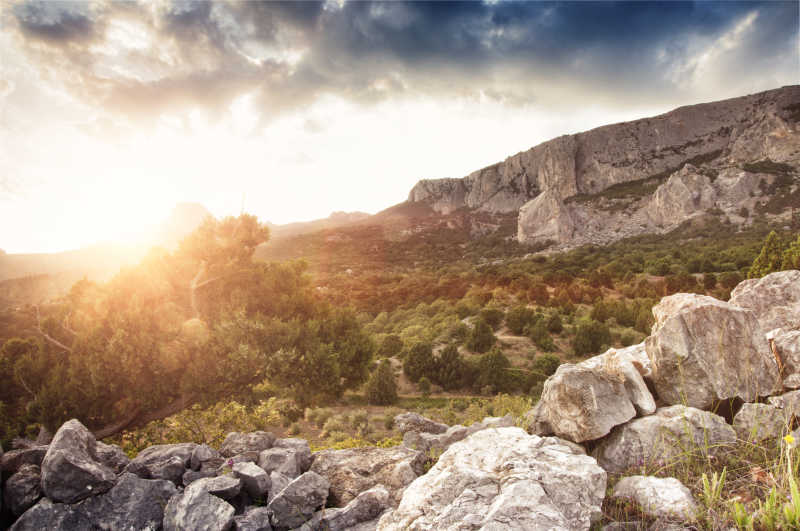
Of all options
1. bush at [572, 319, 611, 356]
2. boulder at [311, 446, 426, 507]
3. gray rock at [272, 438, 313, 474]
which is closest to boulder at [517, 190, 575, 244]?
bush at [572, 319, 611, 356]

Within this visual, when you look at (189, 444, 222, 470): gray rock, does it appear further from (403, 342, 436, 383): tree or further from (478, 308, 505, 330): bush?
(478, 308, 505, 330): bush

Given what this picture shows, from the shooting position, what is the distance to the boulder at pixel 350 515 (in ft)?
9.89

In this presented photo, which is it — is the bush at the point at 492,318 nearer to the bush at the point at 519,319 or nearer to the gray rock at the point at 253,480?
the bush at the point at 519,319

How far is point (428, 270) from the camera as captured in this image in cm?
5472

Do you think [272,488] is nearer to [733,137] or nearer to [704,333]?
[704,333]

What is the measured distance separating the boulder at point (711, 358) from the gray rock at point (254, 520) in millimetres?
4170

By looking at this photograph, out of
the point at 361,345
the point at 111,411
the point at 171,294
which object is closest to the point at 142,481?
the point at 111,411

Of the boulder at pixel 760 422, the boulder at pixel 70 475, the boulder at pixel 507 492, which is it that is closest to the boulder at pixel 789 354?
the boulder at pixel 760 422

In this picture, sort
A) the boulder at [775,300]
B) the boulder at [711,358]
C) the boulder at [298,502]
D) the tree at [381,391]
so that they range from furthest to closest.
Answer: the tree at [381,391], the boulder at [775,300], the boulder at [711,358], the boulder at [298,502]

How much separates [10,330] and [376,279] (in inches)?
1332

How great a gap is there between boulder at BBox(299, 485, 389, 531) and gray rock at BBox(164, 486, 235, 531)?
66cm

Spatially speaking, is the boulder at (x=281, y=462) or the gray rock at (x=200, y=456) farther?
the gray rock at (x=200, y=456)

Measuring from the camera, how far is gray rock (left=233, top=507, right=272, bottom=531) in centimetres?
289

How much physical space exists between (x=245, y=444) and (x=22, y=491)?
2.05 metres
